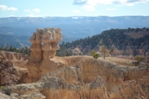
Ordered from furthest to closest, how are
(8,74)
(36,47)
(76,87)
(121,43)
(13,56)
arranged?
(121,43)
(13,56)
(8,74)
(36,47)
(76,87)

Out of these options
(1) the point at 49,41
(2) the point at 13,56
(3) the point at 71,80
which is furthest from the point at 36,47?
(2) the point at 13,56

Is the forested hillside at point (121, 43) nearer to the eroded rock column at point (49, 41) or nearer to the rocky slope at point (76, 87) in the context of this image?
the eroded rock column at point (49, 41)

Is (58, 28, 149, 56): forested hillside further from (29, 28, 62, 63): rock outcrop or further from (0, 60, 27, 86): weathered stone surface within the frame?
(29, 28, 62, 63): rock outcrop

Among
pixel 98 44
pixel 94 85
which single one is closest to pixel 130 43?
pixel 98 44

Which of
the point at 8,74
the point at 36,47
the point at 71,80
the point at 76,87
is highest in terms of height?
the point at 36,47

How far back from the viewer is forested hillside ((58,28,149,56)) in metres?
80.4

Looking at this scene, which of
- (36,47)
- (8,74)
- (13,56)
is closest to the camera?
(36,47)

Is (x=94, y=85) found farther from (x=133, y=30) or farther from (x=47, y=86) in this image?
(x=133, y=30)

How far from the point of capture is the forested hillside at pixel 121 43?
80438 mm

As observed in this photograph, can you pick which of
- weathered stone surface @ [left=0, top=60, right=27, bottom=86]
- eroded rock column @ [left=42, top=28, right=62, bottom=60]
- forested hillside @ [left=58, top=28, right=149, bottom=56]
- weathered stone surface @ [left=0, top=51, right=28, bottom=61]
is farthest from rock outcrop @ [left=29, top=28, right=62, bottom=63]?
forested hillside @ [left=58, top=28, right=149, bottom=56]

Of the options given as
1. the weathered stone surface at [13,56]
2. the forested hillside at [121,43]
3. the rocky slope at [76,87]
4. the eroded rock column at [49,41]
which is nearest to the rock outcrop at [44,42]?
the eroded rock column at [49,41]

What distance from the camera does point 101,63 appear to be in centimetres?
2856

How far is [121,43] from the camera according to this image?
3398 inches

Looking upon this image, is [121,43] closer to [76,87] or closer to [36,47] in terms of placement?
[36,47]
